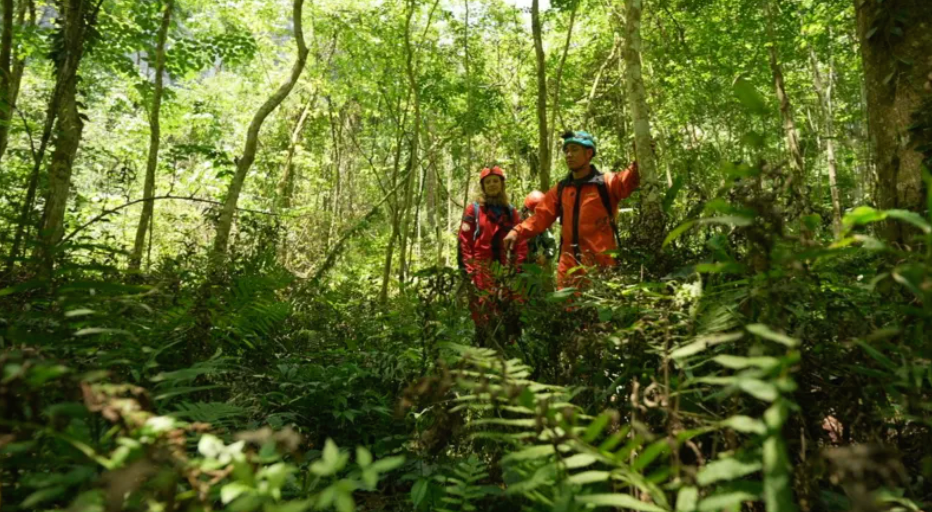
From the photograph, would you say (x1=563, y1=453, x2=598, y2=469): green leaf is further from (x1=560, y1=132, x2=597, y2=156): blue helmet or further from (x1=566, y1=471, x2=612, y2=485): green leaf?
(x1=560, y1=132, x2=597, y2=156): blue helmet

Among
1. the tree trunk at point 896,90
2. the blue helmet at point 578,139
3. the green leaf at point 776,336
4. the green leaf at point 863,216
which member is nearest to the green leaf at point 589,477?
the green leaf at point 776,336

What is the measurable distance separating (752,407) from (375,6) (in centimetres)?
1470

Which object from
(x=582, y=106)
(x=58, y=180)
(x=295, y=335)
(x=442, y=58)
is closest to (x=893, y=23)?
(x=295, y=335)

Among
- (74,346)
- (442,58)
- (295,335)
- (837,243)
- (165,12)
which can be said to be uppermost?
(442,58)

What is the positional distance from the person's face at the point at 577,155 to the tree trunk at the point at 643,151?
501mm

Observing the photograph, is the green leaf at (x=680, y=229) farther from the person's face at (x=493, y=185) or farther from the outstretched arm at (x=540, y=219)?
the person's face at (x=493, y=185)

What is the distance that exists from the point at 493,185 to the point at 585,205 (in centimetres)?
127

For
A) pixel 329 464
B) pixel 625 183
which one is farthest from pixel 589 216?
pixel 329 464

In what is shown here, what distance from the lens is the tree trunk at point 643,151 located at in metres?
3.77

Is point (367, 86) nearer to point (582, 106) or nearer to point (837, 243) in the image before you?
point (582, 106)

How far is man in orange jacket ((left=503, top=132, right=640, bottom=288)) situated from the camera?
4.76 m

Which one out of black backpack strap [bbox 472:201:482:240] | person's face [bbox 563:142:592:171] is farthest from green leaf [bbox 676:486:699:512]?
black backpack strap [bbox 472:201:482:240]

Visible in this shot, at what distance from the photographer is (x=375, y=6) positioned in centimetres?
1442

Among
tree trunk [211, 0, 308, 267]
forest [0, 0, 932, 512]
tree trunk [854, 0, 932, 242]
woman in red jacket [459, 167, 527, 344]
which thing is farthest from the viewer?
tree trunk [211, 0, 308, 267]
